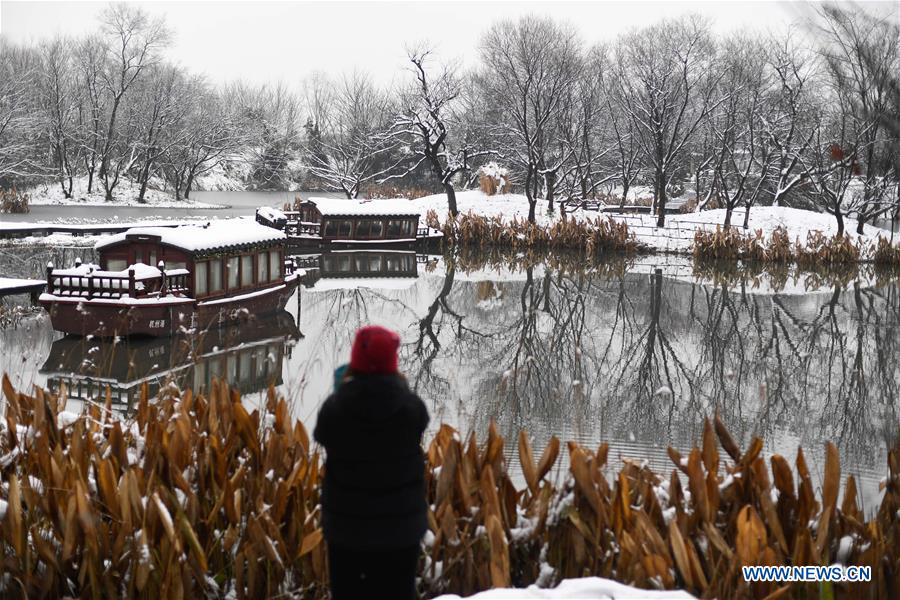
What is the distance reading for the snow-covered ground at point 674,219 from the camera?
31578mm

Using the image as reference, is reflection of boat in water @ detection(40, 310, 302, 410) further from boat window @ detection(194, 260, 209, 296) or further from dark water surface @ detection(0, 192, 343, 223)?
dark water surface @ detection(0, 192, 343, 223)

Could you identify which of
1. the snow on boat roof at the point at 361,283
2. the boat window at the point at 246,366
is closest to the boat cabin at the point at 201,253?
the boat window at the point at 246,366

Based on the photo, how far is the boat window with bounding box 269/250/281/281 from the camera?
61.4ft

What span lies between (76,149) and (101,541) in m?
53.1

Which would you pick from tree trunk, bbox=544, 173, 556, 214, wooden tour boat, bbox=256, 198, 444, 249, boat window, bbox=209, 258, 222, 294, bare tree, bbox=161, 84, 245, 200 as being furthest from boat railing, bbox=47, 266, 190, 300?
bare tree, bbox=161, 84, 245, 200

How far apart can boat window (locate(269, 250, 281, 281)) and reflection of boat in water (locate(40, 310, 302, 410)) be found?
120 inches

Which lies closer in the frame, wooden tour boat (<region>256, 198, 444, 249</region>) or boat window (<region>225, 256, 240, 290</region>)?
boat window (<region>225, 256, 240, 290</region>)

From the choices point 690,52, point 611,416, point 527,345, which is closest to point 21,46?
point 690,52

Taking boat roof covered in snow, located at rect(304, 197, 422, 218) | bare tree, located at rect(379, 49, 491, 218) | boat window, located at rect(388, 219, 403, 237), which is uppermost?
bare tree, located at rect(379, 49, 491, 218)

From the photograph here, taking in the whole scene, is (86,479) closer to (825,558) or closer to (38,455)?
(38,455)

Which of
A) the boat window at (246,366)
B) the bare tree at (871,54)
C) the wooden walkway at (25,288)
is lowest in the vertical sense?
the boat window at (246,366)

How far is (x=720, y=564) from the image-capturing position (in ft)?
13.3

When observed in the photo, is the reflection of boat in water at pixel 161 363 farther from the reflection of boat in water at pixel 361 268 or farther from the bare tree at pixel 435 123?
the bare tree at pixel 435 123

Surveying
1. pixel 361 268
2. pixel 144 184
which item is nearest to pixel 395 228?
pixel 361 268
